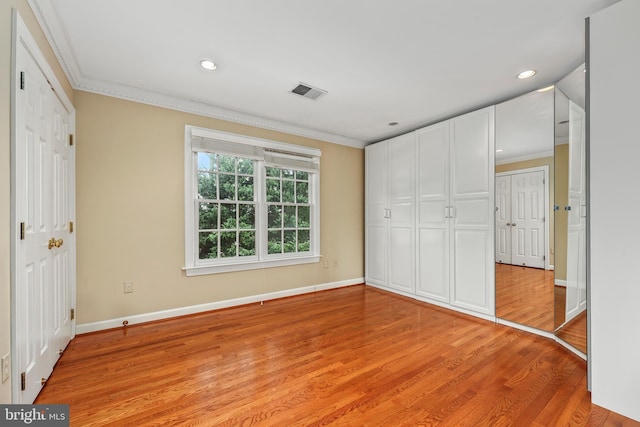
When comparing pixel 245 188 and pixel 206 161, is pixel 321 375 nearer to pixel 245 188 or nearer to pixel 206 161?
pixel 245 188

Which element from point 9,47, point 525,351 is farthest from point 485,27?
point 9,47

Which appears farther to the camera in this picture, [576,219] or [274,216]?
[274,216]

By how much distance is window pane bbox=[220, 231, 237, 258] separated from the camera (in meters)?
3.69

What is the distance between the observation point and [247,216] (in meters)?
3.89

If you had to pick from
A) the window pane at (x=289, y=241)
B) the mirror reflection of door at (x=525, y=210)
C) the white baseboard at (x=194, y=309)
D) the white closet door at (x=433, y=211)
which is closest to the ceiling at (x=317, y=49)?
the mirror reflection of door at (x=525, y=210)

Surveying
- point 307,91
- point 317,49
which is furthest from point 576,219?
point 307,91

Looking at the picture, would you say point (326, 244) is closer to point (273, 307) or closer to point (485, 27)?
point (273, 307)

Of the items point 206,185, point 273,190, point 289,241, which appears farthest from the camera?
point 289,241

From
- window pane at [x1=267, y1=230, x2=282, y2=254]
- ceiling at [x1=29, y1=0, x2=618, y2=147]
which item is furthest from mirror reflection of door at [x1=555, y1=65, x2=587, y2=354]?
window pane at [x1=267, y1=230, x2=282, y2=254]

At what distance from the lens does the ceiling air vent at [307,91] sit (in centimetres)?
303

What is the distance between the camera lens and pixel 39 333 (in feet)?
6.17

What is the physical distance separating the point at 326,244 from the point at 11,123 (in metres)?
3.71

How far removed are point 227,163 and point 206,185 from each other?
1.33 feet

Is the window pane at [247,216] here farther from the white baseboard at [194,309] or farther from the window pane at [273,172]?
the white baseboard at [194,309]
